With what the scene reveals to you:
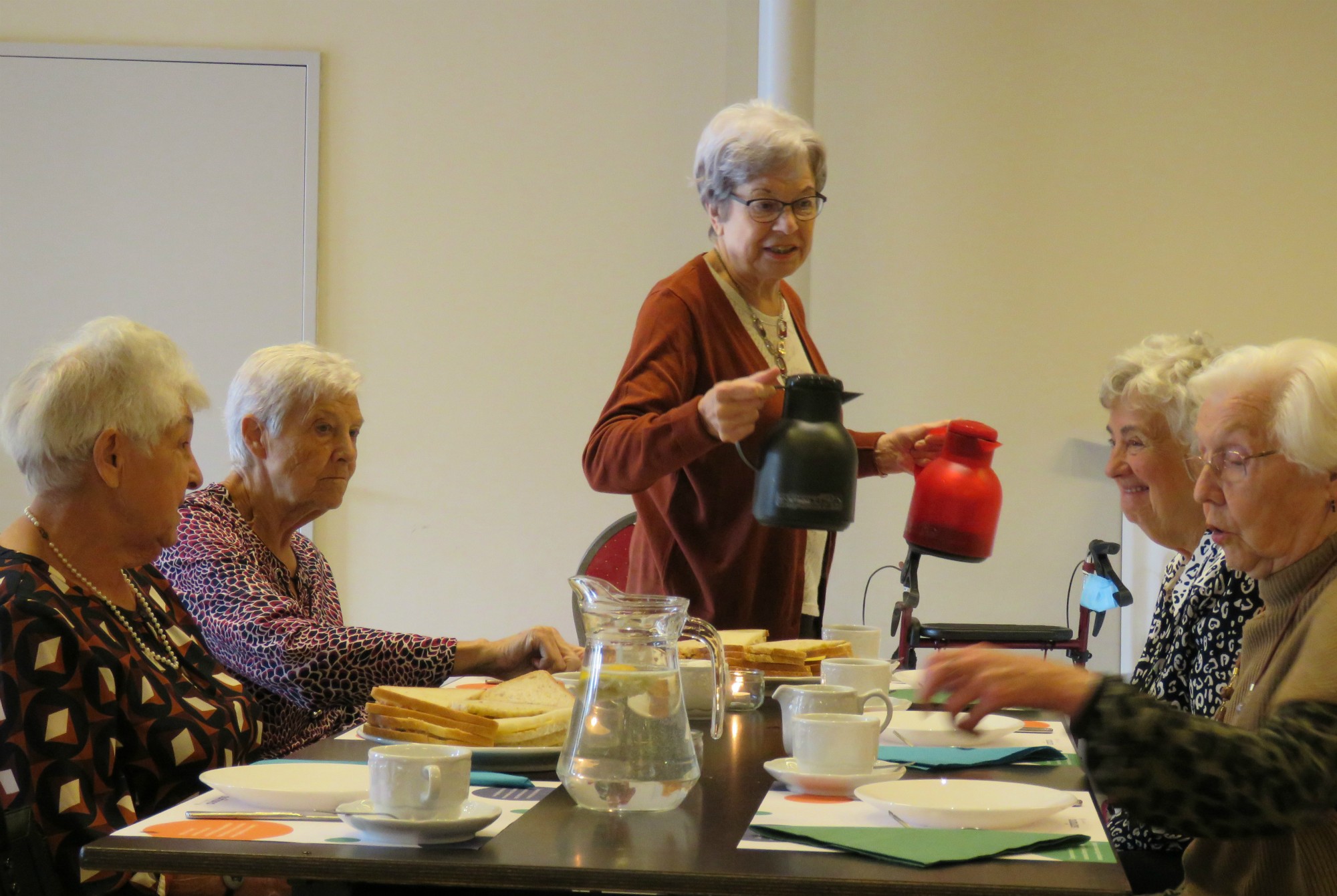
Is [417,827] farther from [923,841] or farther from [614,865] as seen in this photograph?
[923,841]

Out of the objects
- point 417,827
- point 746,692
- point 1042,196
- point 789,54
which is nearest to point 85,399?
point 417,827

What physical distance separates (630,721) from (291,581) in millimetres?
1138

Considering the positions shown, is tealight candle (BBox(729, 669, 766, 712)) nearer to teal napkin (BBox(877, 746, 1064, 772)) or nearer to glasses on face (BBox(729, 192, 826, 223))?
teal napkin (BBox(877, 746, 1064, 772))

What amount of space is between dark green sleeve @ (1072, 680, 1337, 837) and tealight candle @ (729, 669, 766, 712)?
0.58 meters

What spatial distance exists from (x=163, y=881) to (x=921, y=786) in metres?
0.85

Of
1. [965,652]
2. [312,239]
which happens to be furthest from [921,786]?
[312,239]

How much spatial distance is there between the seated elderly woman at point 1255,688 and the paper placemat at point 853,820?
7 centimetres

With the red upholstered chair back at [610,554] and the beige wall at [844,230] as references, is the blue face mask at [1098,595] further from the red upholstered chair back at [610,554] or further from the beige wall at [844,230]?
the red upholstered chair back at [610,554]

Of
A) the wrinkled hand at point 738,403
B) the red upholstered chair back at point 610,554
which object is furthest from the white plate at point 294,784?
the red upholstered chair back at point 610,554

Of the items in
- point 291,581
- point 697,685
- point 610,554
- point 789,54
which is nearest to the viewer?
point 697,685

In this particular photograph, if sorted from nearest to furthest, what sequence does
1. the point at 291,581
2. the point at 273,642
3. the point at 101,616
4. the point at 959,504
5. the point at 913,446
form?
1. the point at 101,616
2. the point at 273,642
3. the point at 959,504
4. the point at 291,581
5. the point at 913,446

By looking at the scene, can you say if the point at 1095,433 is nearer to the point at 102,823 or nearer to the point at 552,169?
the point at 552,169

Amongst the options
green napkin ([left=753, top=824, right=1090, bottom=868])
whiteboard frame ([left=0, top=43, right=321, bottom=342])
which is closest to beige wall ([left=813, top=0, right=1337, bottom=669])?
whiteboard frame ([left=0, top=43, right=321, bottom=342])

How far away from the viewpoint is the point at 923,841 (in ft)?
3.46
